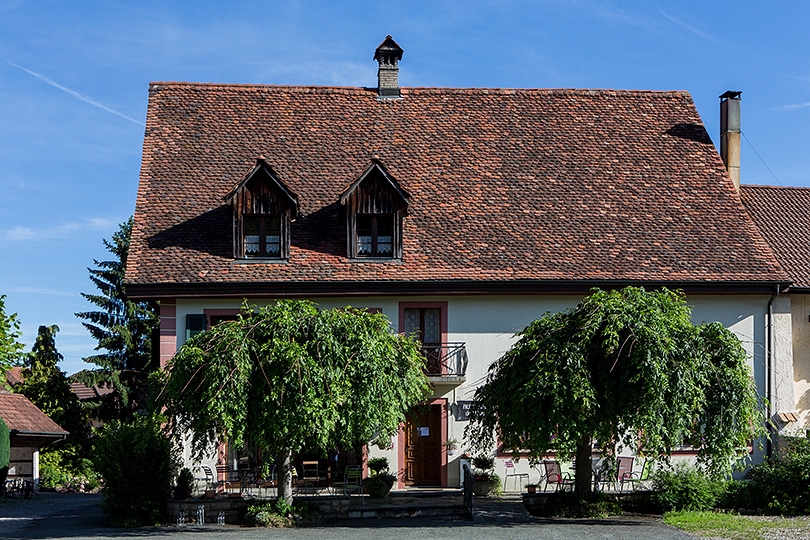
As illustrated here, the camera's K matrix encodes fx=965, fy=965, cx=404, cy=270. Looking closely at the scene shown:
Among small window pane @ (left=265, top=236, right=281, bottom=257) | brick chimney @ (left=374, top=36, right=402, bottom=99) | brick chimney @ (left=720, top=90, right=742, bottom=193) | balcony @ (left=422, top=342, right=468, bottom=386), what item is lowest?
balcony @ (left=422, top=342, right=468, bottom=386)

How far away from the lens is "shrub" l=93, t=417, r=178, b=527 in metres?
19.0

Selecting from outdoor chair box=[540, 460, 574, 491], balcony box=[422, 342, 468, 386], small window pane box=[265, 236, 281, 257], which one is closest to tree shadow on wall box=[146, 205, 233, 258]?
small window pane box=[265, 236, 281, 257]

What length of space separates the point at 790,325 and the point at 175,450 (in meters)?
15.1

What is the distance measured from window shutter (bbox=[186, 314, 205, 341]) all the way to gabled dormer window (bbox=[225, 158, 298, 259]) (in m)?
1.73

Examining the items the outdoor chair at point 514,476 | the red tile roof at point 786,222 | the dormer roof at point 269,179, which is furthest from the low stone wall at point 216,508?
the red tile roof at point 786,222

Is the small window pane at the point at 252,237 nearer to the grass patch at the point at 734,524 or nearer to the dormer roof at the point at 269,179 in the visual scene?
the dormer roof at the point at 269,179

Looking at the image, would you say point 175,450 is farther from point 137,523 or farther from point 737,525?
point 737,525

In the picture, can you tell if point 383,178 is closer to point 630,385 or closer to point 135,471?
point 630,385

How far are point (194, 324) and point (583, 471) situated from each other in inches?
374

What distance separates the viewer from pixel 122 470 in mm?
19125

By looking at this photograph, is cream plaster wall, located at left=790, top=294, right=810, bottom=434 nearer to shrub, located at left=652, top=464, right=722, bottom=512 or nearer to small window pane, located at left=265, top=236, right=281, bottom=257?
shrub, located at left=652, top=464, right=722, bottom=512

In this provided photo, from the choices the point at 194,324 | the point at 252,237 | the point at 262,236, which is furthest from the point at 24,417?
the point at 262,236

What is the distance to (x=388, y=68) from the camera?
28219 millimetres

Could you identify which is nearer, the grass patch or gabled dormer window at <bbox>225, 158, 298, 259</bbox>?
the grass patch
